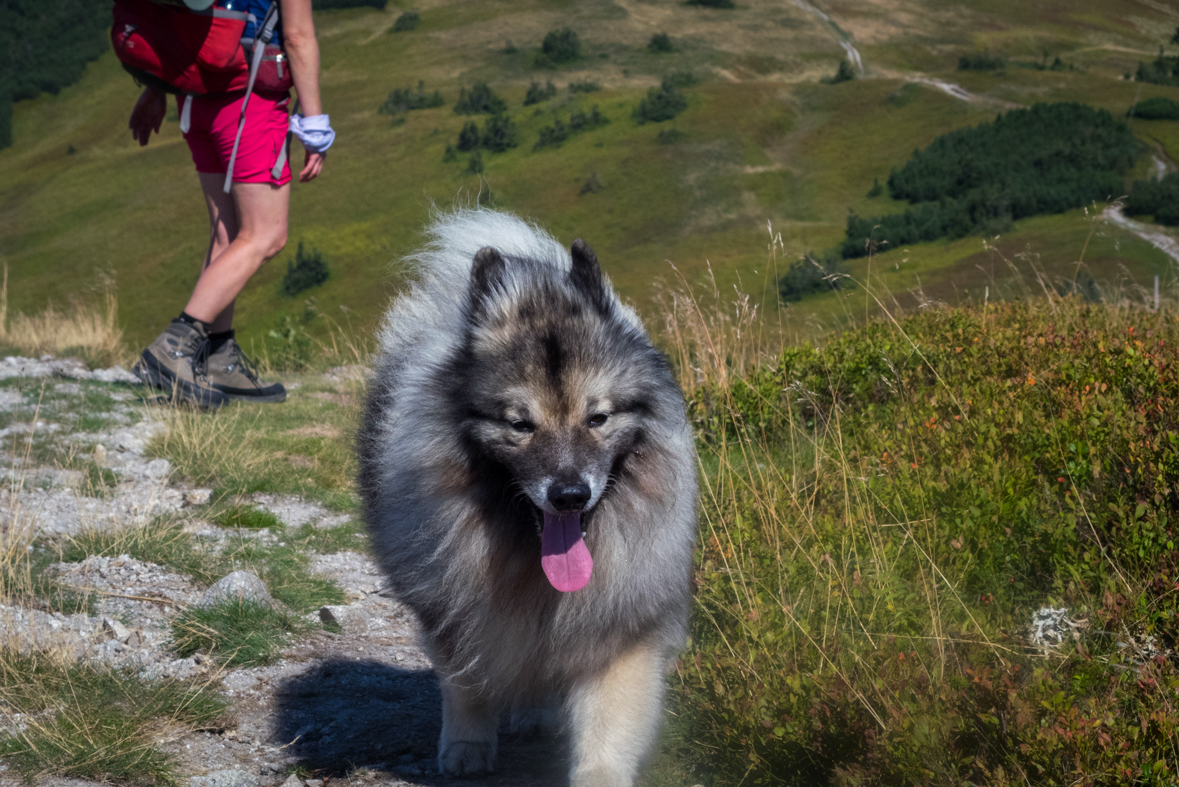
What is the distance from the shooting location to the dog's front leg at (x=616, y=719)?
9.54 feet

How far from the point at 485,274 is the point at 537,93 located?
64.1 m

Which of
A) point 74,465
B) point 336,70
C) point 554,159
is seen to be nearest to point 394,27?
point 336,70

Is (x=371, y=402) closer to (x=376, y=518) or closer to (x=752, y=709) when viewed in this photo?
(x=376, y=518)

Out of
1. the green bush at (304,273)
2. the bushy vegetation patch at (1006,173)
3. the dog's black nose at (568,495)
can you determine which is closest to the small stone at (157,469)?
the dog's black nose at (568,495)

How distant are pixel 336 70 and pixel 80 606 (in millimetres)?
81740

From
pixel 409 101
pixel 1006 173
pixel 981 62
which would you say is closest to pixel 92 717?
pixel 1006 173

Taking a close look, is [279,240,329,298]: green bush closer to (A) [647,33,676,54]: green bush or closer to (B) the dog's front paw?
(A) [647,33,676,54]: green bush

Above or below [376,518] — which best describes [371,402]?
above

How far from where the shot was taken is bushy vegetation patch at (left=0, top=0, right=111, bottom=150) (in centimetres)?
7431

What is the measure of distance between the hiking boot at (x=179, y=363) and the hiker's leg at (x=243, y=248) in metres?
0.15

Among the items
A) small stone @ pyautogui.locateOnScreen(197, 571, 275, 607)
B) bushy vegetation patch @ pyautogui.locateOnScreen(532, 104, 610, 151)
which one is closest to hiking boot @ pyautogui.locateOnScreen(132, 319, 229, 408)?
small stone @ pyautogui.locateOnScreen(197, 571, 275, 607)

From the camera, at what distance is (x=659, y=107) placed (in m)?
59.0

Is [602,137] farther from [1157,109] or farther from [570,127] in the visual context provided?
[1157,109]

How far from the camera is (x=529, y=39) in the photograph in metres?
71.8
